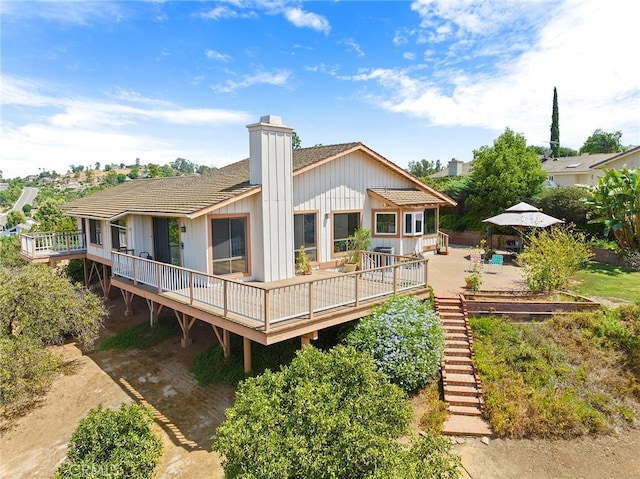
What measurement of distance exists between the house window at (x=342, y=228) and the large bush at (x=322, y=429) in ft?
29.5

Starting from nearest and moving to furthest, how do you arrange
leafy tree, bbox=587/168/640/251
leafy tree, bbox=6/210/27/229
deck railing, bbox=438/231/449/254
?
leafy tree, bbox=587/168/640/251 < deck railing, bbox=438/231/449/254 < leafy tree, bbox=6/210/27/229

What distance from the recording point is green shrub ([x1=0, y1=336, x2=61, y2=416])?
10047 mm

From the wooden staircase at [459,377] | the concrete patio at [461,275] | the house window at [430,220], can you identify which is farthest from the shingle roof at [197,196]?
the wooden staircase at [459,377]

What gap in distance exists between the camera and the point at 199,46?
1744cm

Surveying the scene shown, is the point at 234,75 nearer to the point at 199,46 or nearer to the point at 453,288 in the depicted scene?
the point at 199,46

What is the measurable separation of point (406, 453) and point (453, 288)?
863cm

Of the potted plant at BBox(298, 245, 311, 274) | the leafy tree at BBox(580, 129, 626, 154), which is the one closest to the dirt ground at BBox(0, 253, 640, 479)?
the potted plant at BBox(298, 245, 311, 274)

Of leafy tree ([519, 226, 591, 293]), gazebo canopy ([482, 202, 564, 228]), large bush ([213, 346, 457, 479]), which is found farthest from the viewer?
gazebo canopy ([482, 202, 564, 228])

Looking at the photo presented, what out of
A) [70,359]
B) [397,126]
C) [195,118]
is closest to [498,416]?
[70,359]

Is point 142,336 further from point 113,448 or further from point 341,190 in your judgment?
point 341,190

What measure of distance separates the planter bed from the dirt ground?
3.79 metres

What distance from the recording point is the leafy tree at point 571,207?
2066 centimetres

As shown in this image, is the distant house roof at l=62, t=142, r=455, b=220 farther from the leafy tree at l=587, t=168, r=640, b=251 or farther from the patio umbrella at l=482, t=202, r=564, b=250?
the leafy tree at l=587, t=168, r=640, b=251

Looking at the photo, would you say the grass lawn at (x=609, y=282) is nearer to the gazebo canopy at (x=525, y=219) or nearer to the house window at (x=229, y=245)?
the gazebo canopy at (x=525, y=219)
